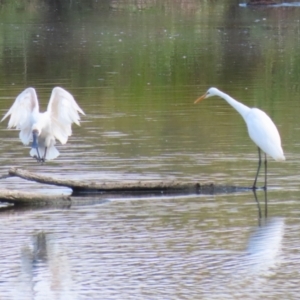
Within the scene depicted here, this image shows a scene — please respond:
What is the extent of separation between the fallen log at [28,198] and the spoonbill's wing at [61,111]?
2.02 m

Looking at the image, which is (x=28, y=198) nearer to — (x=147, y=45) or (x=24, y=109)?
(x=24, y=109)

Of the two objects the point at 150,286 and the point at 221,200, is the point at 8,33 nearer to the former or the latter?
the point at 221,200

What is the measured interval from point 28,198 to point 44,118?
2030 mm

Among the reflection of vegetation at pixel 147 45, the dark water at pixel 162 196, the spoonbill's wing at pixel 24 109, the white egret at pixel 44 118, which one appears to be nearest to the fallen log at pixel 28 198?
the dark water at pixel 162 196

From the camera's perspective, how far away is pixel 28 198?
11.4 metres

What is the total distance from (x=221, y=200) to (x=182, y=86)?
1309 centimetres

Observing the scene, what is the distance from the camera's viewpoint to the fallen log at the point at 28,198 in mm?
11180

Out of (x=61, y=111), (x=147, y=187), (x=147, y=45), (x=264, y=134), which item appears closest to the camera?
(x=147, y=187)

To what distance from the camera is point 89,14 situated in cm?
6119

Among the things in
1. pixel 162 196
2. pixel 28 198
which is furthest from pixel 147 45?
pixel 28 198

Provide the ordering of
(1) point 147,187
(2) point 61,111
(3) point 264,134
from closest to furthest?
1. (1) point 147,187
2. (3) point 264,134
3. (2) point 61,111

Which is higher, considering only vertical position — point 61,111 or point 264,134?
point 61,111

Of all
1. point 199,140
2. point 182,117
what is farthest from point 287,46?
point 199,140

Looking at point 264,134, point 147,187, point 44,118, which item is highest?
point 44,118
